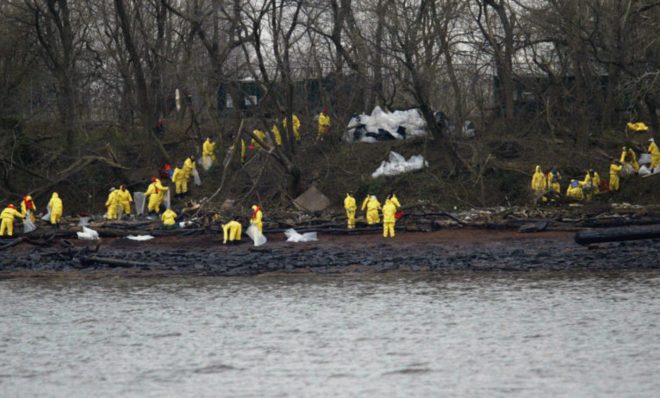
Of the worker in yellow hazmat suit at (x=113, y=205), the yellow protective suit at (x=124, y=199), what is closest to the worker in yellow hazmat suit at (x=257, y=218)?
the worker in yellow hazmat suit at (x=113, y=205)

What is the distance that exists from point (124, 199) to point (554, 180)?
13.9m

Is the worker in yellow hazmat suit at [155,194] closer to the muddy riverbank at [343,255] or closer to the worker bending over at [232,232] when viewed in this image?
the muddy riverbank at [343,255]

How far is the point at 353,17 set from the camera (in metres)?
42.0

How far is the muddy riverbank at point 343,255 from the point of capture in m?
29.6

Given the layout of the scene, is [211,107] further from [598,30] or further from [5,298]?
[5,298]

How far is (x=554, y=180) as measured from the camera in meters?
38.4

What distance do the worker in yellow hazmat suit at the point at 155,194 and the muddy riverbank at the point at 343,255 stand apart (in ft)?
14.7

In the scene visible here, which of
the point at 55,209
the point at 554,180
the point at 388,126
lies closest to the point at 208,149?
the point at 388,126

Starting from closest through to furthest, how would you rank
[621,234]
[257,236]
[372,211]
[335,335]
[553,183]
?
[335,335], [621,234], [257,236], [372,211], [553,183]

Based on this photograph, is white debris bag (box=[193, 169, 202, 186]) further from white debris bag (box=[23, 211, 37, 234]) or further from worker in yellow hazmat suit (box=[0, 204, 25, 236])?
worker in yellow hazmat suit (box=[0, 204, 25, 236])

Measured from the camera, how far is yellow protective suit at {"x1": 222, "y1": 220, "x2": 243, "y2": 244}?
33.7m

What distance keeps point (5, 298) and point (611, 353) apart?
14.4m

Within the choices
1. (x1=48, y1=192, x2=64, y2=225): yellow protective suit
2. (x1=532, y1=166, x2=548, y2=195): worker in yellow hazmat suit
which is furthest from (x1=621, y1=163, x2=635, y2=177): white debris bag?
(x1=48, y1=192, x2=64, y2=225): yellow protective suit

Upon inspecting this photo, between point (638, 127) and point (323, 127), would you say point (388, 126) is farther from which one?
point (638, 127)
